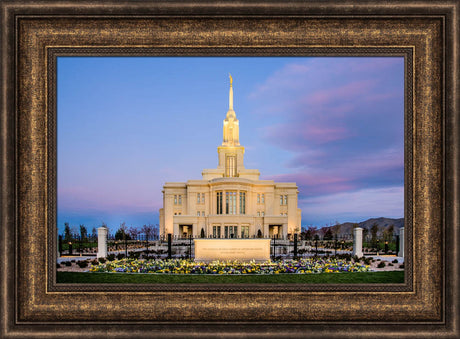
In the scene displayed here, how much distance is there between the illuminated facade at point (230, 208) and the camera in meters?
37.0

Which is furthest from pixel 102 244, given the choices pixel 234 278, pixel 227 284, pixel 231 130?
pixel 231 130

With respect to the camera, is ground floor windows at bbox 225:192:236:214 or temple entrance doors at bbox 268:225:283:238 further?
ground floor windows at bbox 225:192:236:214

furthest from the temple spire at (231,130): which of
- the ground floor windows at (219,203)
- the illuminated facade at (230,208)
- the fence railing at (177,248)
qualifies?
the fence railing at (177,248)

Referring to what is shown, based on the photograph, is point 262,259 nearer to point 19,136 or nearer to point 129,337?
point 129,337

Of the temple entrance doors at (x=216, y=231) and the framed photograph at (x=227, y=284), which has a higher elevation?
the framed photograph at (x=227, y=284)

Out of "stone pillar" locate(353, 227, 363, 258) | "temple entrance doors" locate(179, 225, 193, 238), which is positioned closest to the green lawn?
"stone pillar" locate(353, 227, 363, 258)

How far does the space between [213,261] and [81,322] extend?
24.1 ft

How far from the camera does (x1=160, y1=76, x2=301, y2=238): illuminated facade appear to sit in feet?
121

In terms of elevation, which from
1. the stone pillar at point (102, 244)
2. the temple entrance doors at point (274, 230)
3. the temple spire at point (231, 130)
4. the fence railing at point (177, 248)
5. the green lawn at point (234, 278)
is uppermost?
the temple spire at point (231, 130)

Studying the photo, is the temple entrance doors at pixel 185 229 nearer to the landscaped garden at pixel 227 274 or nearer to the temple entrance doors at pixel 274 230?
the temple entrance doors at pixel 274 230

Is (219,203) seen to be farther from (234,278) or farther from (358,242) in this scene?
(234,278)

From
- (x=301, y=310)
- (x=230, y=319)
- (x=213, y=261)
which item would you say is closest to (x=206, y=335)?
(x=230, y=319)

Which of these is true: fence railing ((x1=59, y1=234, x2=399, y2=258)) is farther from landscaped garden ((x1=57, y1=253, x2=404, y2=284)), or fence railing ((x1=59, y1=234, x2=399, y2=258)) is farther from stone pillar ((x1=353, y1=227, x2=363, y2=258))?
landscaped garden ((x1=57, y1=253, x2=404, y2=284))

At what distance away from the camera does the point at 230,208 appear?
39812mm
